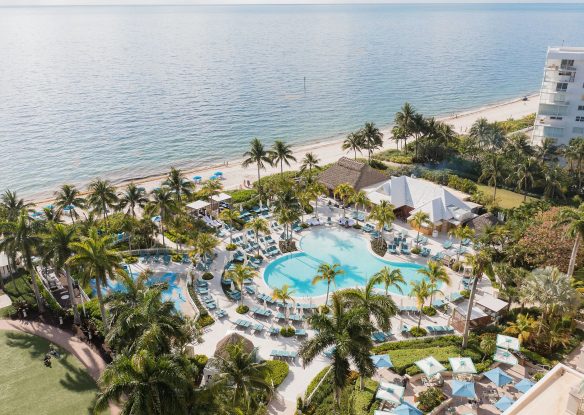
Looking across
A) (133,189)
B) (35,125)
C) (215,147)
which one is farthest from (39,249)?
(35,125)

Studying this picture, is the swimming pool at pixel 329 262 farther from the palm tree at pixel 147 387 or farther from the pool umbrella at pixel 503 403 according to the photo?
the palm tree at pixel 147 387

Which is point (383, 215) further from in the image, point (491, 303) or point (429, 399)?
point (429, 399)

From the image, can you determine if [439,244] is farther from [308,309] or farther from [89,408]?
[89,408]

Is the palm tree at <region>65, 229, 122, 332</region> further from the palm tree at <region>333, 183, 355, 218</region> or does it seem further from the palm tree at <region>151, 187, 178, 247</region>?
the palm tree at <region>333, 183, 355, 218</region>

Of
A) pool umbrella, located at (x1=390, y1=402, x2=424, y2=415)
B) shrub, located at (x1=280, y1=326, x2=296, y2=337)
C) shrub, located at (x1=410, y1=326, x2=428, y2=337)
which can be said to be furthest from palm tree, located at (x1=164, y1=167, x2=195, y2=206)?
pool umbrella, located at (x1=390, y1=402, x2=424, y2=415)

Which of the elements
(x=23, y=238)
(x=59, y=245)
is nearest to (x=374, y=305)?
(x=59, y=245)
